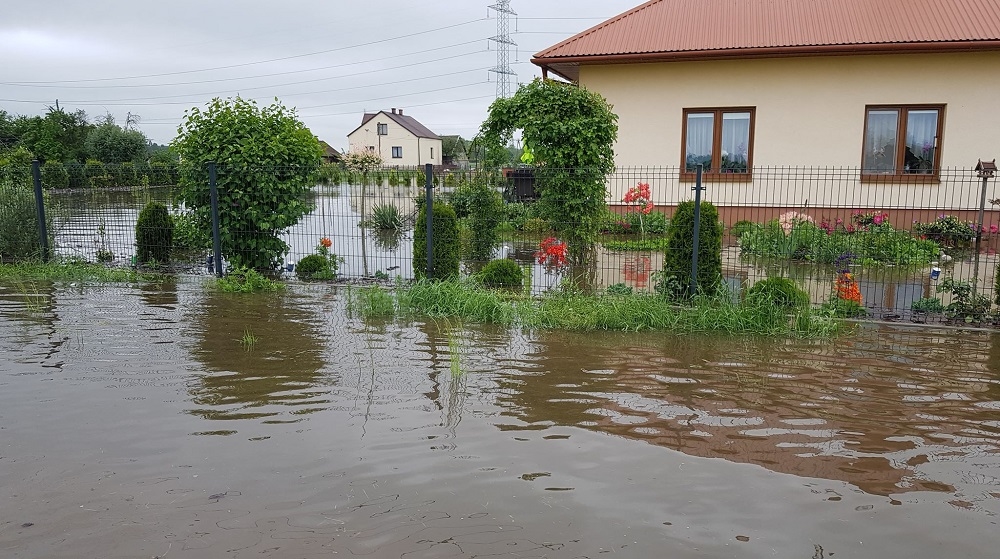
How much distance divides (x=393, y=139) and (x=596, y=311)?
74850 millimetres

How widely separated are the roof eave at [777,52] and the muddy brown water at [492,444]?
9.56m

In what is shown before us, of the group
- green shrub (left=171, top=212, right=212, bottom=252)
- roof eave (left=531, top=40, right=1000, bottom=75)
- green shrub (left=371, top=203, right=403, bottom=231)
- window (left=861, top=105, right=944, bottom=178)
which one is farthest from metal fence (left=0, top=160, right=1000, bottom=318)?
roof eave (left=531, top=40, right=1000, bottom=75)

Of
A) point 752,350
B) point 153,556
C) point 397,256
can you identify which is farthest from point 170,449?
point 397,256

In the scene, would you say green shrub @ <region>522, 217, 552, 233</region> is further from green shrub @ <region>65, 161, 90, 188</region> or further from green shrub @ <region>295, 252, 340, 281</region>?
green shrub @ <region>65, 161, 90, 188</region>

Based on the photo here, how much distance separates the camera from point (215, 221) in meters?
10.5

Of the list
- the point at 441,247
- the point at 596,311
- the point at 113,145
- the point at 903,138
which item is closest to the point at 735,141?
the point at 903,138

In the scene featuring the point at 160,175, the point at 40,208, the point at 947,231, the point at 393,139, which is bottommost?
the point at 947,231

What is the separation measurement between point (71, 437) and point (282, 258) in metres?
6.51

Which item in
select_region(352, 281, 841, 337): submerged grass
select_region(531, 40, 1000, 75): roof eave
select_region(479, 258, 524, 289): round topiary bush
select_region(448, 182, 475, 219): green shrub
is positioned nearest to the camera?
select_region(352, 281, 841, 337): submerged grass

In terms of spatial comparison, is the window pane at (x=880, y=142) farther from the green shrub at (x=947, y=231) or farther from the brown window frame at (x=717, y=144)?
the brown window frame at (x=717, y=144)

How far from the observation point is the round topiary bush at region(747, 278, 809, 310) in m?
8.14

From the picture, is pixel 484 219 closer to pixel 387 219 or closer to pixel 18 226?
pixel 387 219

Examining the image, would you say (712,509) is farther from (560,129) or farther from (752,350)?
(560,129)

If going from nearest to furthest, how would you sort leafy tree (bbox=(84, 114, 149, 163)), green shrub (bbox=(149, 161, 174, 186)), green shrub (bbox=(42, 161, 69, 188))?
1. green shrub (bbox=(149, 161, 174, 186))
2. green shrub (bbox=(42, 161, 69, 188))
3. leafy tree (bbox=(84, 114, 149, 163))
